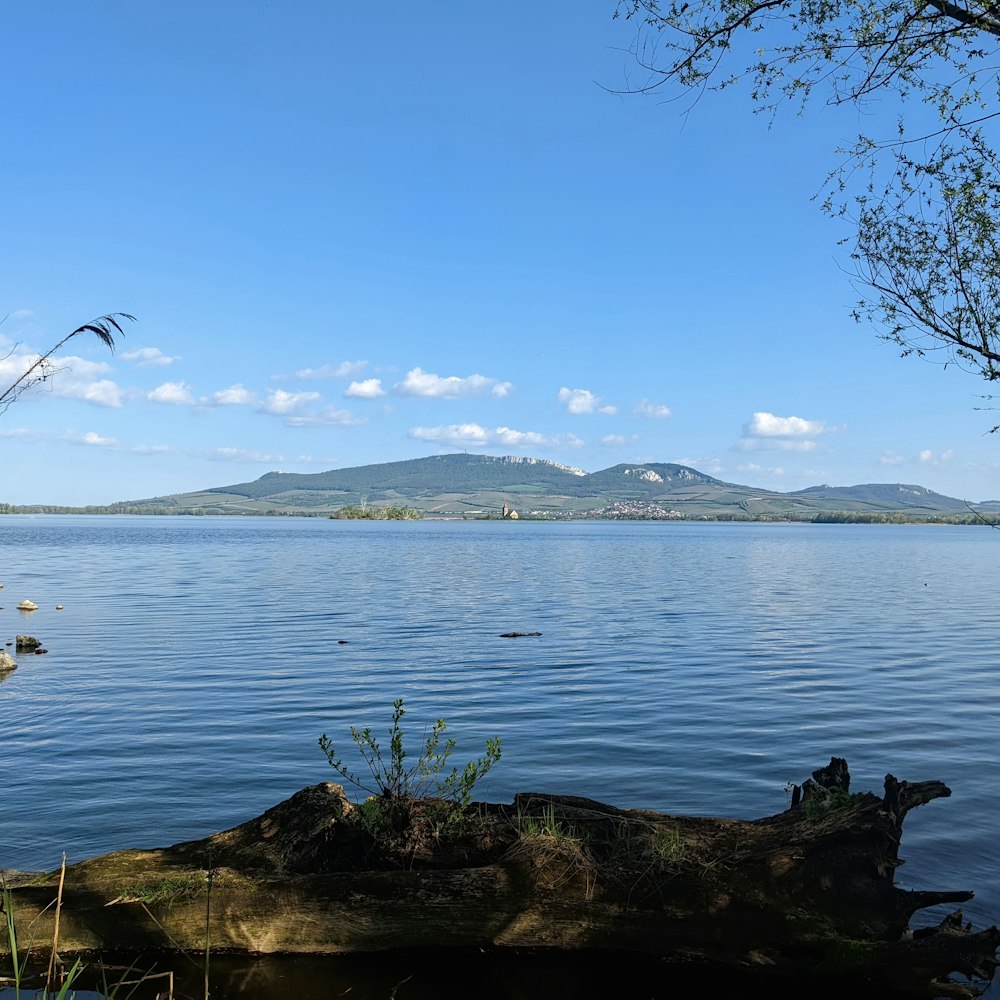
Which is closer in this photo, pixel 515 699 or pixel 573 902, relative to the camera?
pixel 573 902

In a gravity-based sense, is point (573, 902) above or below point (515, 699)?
above

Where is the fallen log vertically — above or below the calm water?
above

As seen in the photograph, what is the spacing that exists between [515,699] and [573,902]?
1478 centimetres

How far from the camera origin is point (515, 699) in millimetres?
23328

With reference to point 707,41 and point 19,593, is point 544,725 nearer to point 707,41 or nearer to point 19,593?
point 707,41

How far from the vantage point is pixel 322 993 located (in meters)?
8.45

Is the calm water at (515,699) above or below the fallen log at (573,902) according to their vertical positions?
below

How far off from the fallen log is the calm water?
2.67 m

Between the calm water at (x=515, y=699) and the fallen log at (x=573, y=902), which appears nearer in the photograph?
the fallen log at (x=573, y=902)

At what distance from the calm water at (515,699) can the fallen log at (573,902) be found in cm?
267

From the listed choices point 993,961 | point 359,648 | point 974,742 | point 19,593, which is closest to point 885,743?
point 974,742

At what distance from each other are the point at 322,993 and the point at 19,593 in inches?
1959

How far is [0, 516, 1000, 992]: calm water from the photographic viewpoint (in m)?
14.6

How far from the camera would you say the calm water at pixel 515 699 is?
14586 millimetres
